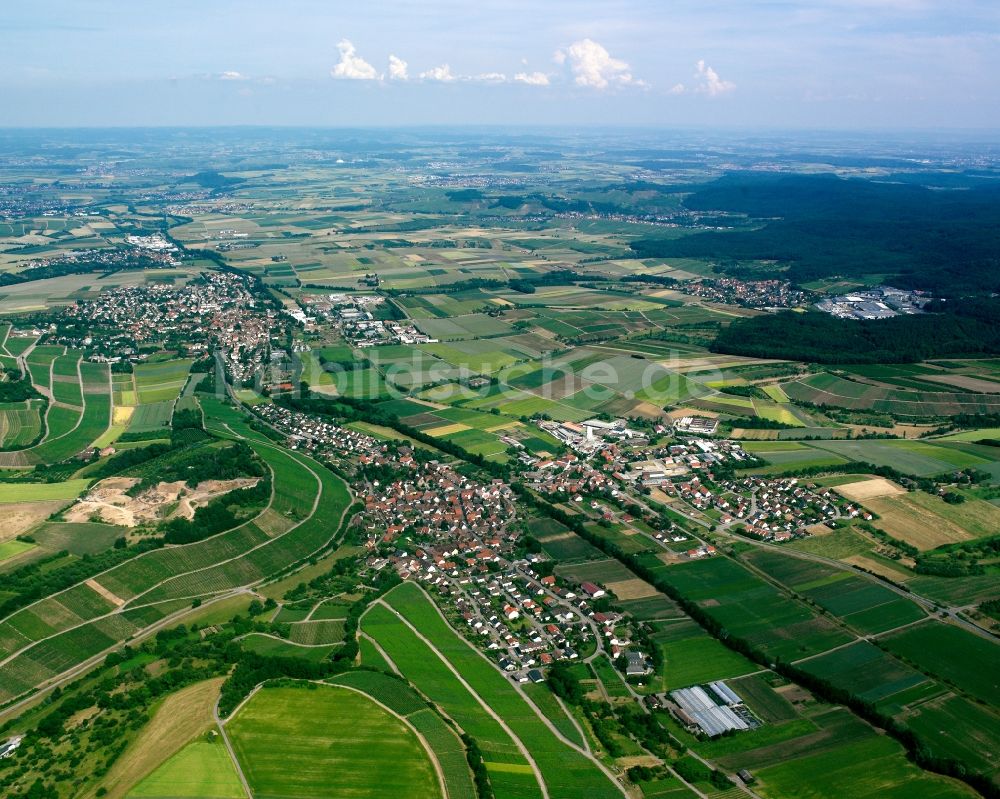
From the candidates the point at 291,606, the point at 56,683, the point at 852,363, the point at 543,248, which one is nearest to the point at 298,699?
the point at 291,606

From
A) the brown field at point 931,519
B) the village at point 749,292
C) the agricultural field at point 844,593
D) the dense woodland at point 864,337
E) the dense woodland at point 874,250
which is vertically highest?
the dense woodland at point 874,250

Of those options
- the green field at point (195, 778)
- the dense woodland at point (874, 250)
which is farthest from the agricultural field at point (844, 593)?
the dense woodland at point (874, 250)

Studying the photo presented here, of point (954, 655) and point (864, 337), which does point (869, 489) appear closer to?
point (954, 655)

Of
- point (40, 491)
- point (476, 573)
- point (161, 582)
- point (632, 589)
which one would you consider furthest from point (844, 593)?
point (40, 491)

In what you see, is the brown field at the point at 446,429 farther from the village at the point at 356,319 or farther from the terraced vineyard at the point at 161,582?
the village at the point at 356,319

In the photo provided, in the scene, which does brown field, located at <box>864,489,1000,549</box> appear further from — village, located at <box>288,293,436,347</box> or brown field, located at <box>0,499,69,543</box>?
village, located at <box>288,293,436,347</box>
